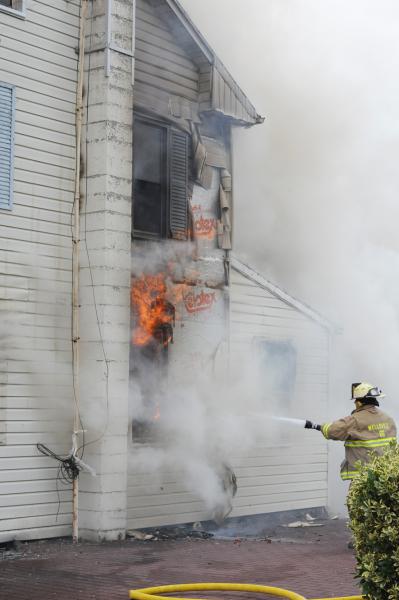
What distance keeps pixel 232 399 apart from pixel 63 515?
315 cm

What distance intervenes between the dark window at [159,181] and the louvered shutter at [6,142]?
6.69 ft

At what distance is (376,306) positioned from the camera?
685 inches

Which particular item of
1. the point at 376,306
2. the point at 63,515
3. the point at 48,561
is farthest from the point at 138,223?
the point at 376,306

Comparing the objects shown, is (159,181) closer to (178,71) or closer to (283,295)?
(178,71)

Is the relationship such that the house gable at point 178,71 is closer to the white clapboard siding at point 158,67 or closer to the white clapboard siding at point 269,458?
the white clapboard siding at point 158,67

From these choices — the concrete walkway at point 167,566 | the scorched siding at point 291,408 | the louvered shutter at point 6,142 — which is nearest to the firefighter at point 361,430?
the concrete walkway at point 167,566

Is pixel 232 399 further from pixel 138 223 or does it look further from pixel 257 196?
pixel 257 196

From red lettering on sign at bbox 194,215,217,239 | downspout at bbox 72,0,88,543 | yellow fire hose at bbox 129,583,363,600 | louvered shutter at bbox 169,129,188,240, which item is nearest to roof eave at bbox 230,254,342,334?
red lettering on sign at bbox 194,215,217,239

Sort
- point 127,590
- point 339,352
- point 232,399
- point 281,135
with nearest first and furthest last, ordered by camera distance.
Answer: point 127,590
point 232,399
point 281,135
point 339,352

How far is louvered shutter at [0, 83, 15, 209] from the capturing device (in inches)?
419

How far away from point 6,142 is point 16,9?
1570 mm

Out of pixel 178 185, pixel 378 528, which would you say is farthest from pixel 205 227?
pixel 378 528

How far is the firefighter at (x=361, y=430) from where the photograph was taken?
10477 mm

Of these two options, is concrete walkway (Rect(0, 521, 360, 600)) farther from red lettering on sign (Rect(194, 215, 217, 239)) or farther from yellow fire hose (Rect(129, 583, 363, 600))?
red lettering on sign (Rect(194, 215, 217, 239))
